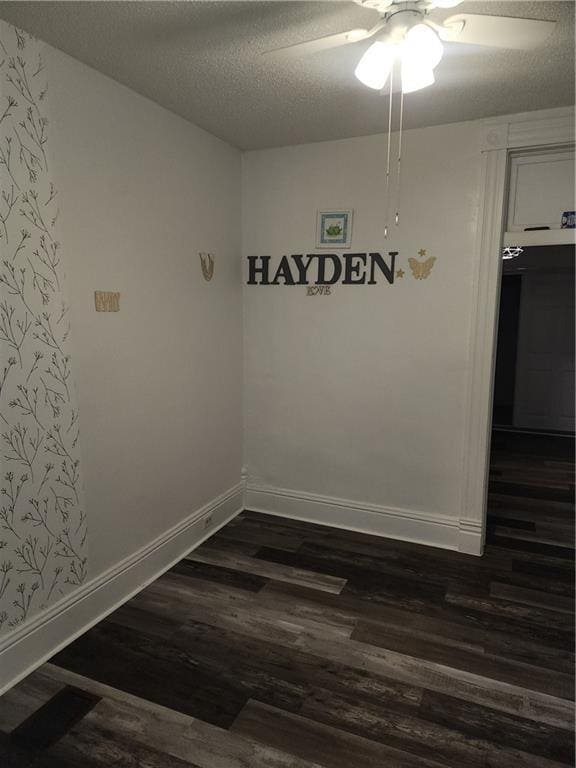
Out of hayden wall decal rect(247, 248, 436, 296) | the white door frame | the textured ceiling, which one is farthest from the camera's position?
hayden wall decal rect(247, 248, 436, 296)

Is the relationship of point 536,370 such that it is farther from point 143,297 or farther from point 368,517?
point 143,297

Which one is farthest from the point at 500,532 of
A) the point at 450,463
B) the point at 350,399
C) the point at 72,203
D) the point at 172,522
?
the point at 72,203

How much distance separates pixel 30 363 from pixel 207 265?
4.29 feet

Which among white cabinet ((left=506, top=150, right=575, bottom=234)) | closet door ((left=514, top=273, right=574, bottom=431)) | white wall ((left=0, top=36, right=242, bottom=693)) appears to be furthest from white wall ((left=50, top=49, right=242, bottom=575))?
closet door ((left=514, top=273, right=574, bottom=431))

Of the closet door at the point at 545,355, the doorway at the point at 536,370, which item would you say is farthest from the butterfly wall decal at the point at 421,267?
the closet door at the point at 545,355

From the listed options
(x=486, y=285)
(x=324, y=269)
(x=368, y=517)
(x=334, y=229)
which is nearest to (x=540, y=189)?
(x=486, y=285)

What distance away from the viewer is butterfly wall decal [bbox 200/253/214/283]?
2.88 m

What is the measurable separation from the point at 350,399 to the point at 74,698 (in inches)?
82.2

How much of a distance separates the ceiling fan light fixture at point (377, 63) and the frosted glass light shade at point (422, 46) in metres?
0.06

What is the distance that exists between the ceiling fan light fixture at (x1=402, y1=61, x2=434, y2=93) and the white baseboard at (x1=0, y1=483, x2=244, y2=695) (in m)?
2.38

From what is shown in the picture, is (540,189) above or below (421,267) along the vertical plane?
above

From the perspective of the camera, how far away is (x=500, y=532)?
322 cm

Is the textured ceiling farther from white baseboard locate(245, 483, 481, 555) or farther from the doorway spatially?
the doorway

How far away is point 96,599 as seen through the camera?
2.29 metres
